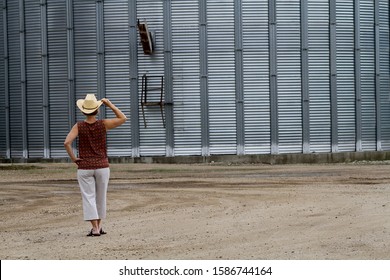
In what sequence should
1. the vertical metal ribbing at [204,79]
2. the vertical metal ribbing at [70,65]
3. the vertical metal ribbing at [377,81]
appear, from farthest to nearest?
the vertical metal ribbing at [377,81]
the vertical metal ribbing at [70,65]
the vertical metal ribbing at [204,79]

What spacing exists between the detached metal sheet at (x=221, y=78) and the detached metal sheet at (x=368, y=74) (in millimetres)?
6550

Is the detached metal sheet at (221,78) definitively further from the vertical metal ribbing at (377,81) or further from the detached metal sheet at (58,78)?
the vertical metal ribbing at (377,81)

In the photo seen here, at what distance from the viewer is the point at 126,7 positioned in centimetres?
4022

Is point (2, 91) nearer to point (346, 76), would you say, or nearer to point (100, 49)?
point (100, 49)

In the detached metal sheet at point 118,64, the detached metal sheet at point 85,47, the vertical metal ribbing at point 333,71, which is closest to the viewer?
the detached metal sheet at point 118,64

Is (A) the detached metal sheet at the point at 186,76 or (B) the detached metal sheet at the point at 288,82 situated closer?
(A) the detached metal sheet at the point at 186,76

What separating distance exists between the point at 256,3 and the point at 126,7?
6.04m

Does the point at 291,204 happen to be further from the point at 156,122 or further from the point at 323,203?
the point at 156,122

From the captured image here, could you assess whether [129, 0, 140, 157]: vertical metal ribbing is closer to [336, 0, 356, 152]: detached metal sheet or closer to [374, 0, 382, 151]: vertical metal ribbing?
[336, 0, 356, 152]: detached metal sheet

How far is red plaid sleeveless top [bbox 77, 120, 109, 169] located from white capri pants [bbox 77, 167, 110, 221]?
95 mm

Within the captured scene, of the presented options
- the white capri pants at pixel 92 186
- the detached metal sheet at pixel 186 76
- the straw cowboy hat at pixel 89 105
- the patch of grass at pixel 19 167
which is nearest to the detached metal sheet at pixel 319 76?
the detached metal sheet at pixel 186 76

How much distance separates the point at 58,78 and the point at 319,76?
40.6 ft

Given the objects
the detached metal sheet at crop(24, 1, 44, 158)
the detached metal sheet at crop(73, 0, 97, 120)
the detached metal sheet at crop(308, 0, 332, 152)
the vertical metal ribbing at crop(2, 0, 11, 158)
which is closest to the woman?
the detached metal sheet at crop(73, 0, 97, 120)

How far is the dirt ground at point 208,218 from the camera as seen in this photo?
1203 centimetres
